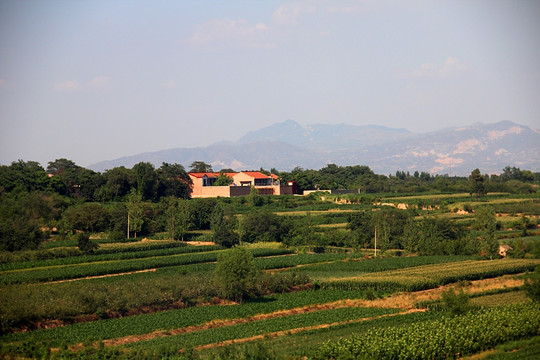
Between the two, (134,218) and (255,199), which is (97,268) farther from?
(255,199)

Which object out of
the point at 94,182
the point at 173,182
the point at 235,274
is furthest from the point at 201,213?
the point at 235,274

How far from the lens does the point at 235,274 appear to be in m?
47.6

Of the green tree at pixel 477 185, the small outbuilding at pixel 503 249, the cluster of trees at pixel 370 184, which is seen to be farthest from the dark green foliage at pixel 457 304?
the cluster of trees at pixel 370 184

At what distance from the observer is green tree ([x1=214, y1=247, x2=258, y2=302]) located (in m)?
47.5

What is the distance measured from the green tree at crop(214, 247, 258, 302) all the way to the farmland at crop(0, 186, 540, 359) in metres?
0.59

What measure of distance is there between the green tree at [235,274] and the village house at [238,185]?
6406 centimetres

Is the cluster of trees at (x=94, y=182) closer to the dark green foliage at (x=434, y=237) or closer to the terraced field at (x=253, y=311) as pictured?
the terraced field at (x=253, y=311)

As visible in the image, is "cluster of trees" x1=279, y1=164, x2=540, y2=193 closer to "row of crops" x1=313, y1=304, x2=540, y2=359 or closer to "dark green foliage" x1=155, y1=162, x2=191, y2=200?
"dark green foliage" x1=155, y1=162, x2=191, y2=200

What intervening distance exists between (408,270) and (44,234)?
39.6m

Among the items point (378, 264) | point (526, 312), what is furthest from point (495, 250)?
point (526, 312)

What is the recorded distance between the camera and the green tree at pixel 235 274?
1869 inches

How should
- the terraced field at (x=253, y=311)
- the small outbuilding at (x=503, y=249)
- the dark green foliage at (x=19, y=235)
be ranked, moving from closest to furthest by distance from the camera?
the terraced field at (x=253, y=311) → the dark green foliage at (x=19, y=235) → the small outbuilding at (x=503, y=249)

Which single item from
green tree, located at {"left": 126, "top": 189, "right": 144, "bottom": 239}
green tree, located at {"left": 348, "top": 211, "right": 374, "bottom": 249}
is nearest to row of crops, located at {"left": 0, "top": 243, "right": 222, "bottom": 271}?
green tree, located at {"left": 126, "top": 189, "right": 144, "bottom": 239}

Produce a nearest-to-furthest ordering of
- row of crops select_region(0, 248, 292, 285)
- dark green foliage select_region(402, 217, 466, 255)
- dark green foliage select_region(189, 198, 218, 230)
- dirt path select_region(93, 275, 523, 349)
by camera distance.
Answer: dirt path select_region(93, 275, 523, 349) < row of crops select_region(0, 248, 292, 285) < dark green foliage select_region(402, 217, 466, 255) < dark green foliage select_region(189, 198, 218, 230)
